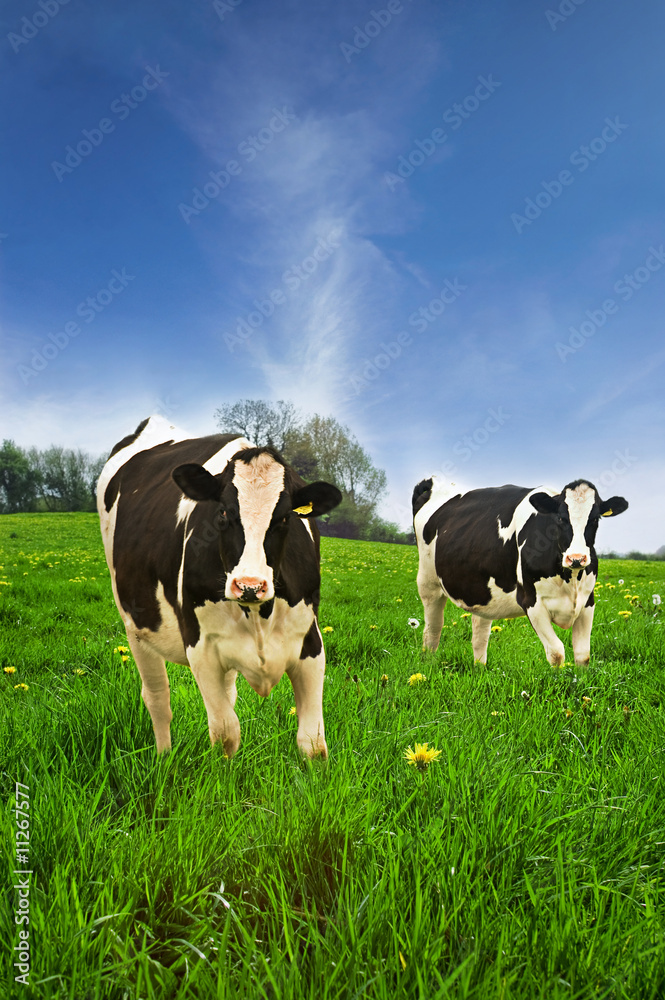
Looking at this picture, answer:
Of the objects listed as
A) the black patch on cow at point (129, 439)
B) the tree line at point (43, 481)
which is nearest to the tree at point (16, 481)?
the tree line at point (43, 481)

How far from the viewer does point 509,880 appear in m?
2.27

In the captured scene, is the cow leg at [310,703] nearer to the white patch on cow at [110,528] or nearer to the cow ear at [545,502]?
the white patch on cow at [110,528]

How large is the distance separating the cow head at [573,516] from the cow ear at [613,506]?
0.20 meters

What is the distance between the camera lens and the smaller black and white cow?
21.2 ft

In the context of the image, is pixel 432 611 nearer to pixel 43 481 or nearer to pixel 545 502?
pixel 545 502

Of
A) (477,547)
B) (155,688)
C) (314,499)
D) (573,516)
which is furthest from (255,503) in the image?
(477,547)

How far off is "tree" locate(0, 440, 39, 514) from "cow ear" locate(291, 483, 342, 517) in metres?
51.4

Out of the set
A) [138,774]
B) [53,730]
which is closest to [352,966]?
[138,774]

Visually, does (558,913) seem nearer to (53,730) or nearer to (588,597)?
(53,730)

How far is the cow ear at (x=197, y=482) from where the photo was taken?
3.27 metres

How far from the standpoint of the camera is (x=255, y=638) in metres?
3.23

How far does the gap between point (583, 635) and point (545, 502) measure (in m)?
1.51

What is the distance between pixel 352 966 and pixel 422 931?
253mm

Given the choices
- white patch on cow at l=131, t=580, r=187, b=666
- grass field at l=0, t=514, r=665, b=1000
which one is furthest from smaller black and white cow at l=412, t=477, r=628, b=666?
white patch on cow at l=131, t=580, r=187, b=666
